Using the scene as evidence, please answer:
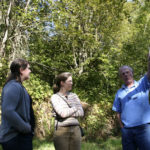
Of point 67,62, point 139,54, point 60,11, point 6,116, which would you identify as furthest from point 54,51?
point 6,116

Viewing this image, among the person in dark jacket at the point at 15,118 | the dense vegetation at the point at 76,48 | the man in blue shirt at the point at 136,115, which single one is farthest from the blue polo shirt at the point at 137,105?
the dense vegetation at the point at 76,48

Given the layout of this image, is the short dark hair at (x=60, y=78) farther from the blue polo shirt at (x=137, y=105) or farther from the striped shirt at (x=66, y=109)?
the blue polo shirt at (x=137, y=105)

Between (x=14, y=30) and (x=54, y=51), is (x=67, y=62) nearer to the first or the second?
(x=54, y=51)

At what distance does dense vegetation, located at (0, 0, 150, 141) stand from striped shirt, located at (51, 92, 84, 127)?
159 inches

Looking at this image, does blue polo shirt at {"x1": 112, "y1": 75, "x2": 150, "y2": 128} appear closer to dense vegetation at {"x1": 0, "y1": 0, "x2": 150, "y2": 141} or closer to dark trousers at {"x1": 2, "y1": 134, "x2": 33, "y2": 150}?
dark trousers at {"x1": 2, "y1": 134, "x2": 33, "y2": 150}

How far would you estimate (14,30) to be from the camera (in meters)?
8.55

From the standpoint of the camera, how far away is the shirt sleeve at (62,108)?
2559mm

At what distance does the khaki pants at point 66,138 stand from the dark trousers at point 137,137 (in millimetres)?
718

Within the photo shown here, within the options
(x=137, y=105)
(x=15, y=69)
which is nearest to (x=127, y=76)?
(x=137, y=105)

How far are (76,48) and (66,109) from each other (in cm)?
961

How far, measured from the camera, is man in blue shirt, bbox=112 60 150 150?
2.55 m

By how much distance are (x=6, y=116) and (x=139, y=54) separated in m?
11.4

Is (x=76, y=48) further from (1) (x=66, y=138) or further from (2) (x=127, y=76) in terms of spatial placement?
(1) (x=66, y=138)

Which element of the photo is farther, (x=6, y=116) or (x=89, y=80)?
(x=89, y=80)
